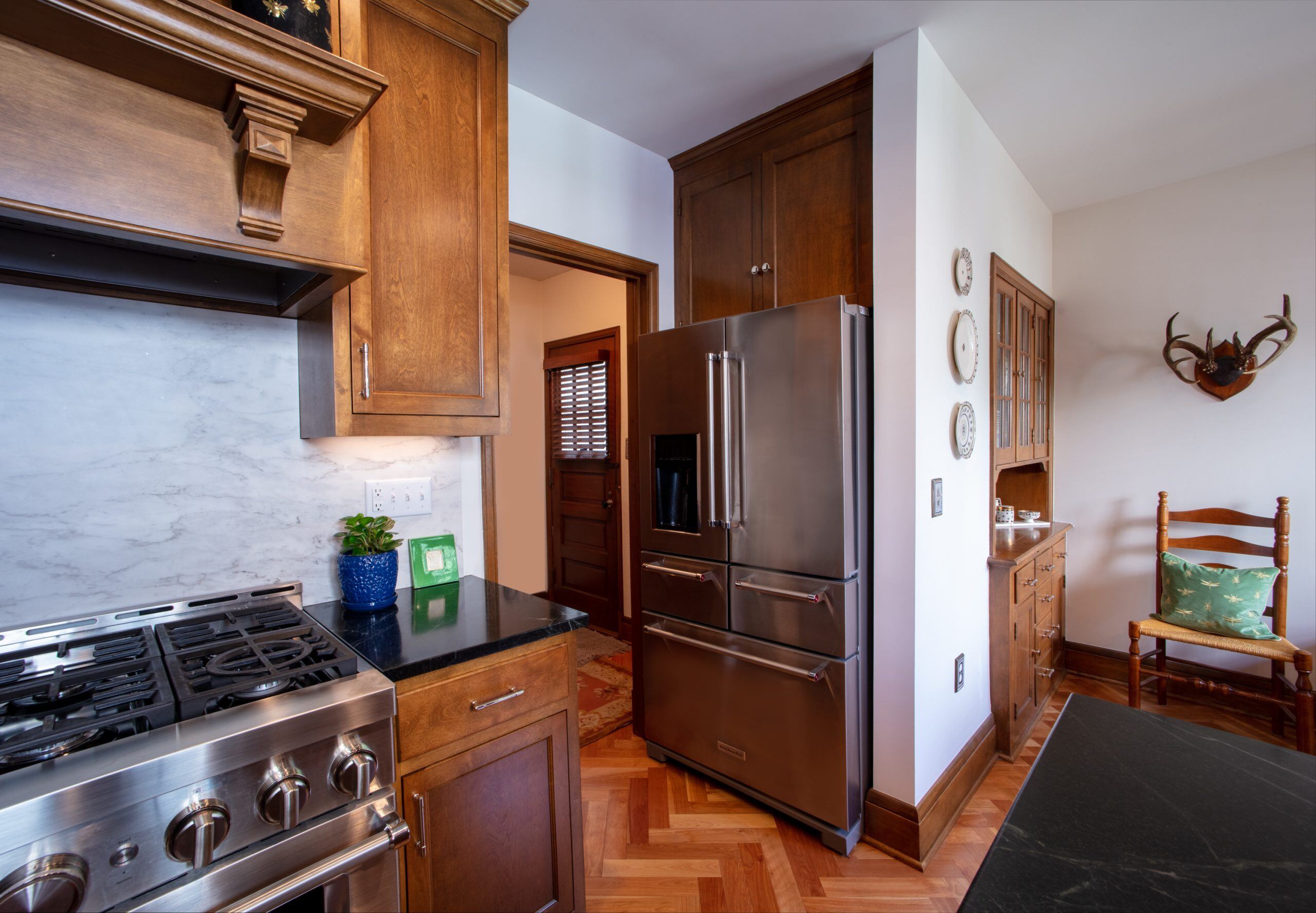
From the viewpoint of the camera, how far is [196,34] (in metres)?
1.01

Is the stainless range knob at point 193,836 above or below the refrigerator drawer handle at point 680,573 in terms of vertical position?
below

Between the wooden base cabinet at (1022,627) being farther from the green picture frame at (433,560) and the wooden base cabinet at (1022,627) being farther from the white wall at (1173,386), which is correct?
the green picture frame at (433,560)

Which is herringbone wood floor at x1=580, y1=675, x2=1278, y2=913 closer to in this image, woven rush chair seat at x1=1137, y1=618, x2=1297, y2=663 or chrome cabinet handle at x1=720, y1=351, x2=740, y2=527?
woven rush chair seat at x1=1137, y1=618, x2=1297, y2=663

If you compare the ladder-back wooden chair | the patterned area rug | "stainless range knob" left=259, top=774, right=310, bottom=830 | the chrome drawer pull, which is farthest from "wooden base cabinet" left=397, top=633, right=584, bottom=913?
the ladder-back wooden chair

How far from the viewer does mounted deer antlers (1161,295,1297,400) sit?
8.90 ft

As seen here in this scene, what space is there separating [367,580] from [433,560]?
0.90 ft

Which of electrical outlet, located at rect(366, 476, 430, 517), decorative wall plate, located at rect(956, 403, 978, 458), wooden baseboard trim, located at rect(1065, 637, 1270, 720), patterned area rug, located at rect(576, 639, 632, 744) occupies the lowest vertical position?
patterned area rug, located at rect(576, 639, 632, 744)

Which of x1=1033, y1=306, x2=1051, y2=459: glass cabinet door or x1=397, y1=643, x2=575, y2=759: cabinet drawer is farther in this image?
x1=1033, y1=306, x2=1051, y2=459: glass cabinet door

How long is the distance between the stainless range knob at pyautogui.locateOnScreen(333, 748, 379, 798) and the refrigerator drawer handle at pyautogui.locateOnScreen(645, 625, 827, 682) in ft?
4.36

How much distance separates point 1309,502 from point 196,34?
14.0ft

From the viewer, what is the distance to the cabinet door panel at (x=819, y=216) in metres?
2.09

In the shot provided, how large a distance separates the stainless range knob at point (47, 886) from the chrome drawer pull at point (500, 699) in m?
0.64

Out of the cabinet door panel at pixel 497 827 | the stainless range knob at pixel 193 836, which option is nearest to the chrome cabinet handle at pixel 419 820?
the cabinet door panel at pixel 497 827

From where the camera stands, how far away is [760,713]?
6.97 feet
